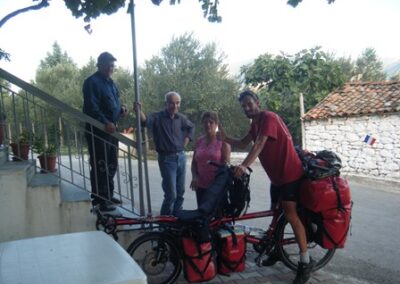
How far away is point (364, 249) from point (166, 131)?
3113 millimetres

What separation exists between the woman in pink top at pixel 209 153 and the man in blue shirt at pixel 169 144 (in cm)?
52

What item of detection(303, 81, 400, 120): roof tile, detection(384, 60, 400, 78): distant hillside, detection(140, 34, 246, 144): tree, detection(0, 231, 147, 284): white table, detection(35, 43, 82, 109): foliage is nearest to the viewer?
detection(0, 231, 147, 284): white table

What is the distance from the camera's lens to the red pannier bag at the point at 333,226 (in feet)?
12.1

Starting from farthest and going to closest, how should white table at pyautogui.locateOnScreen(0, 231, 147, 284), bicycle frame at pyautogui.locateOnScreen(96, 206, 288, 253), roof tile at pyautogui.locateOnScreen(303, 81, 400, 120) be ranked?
roof tile at pyautogui.locateOnScreen(303, 81, 400, 120) < bicycle frame at pyautogui.locateOnScreen(96, 206, 288, 253) < white table at pyautogui.locateOnScreen(0, 231, 147, 284)

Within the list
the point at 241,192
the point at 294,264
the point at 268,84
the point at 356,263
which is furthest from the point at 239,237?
the point at 268,84

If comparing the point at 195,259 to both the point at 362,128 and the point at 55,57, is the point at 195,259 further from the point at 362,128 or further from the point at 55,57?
the point at 55,57

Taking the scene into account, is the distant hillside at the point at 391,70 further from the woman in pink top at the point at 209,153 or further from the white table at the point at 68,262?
the white table at the point at 68,262

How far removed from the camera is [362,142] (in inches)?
518

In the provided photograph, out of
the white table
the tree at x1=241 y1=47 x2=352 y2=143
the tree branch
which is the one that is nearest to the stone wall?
the tree at x1=241 y1=47 x2=352 y2=143

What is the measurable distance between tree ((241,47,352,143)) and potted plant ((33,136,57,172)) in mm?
13418

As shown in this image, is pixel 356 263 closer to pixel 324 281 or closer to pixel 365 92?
pixel 324 281

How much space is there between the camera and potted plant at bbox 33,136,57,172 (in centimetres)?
459

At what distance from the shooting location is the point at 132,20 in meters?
3.99

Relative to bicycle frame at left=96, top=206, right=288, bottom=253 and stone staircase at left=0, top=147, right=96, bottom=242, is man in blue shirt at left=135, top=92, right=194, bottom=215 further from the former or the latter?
stone staircase at left=0, top=147, right=96, bottom=242
